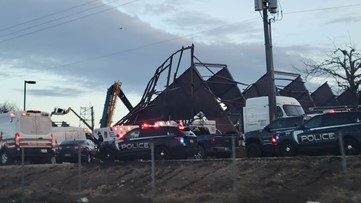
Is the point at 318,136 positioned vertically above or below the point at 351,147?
above

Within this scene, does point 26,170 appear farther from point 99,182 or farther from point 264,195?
point 264,195

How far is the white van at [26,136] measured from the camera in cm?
2534

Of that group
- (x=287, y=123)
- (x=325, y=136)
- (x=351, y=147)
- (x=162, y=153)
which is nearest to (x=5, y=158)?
(x=162, y=153)

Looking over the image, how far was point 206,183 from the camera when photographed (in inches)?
576

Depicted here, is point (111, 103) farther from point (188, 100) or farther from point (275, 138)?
point (275, 138)

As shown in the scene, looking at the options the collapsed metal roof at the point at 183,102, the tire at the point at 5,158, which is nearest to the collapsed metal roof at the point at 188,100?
the collapsed metal roof at the point at 183,102

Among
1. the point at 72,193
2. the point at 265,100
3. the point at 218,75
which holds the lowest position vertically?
the point at 72,193

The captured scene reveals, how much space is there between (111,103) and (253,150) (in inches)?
880

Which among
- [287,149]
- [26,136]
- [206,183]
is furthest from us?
[26,136]

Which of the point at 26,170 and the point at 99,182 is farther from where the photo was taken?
the point at 26,170

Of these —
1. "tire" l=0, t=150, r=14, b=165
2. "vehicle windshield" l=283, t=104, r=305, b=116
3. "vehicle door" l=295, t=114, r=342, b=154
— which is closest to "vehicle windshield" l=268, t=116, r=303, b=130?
"vehicle door" l=295, t=114, r=342, b=154

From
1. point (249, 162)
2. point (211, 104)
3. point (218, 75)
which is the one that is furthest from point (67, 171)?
point (218, 75)

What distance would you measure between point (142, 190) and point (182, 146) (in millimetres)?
5699

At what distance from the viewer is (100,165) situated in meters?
19.0
